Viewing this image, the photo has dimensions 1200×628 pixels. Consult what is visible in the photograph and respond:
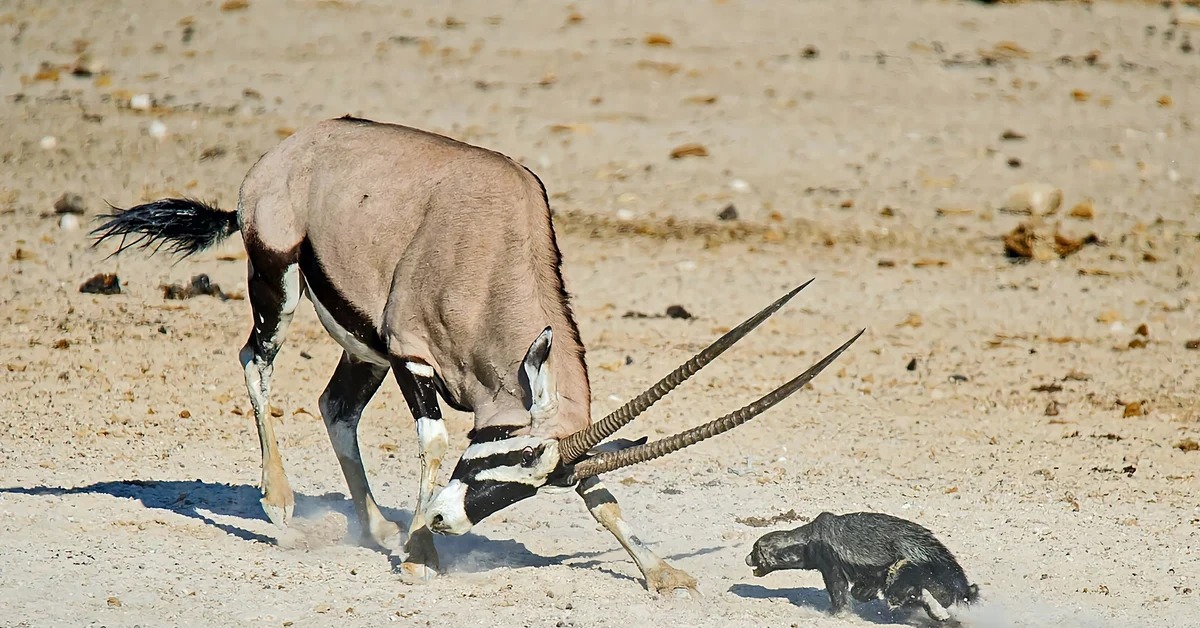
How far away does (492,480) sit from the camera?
6.70 metres

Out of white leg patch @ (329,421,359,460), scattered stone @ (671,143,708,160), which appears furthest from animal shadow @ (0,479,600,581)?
scattered stone @ (671,143,708,160)

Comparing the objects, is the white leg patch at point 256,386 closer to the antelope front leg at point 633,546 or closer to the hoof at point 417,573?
the hoof at point 417,573

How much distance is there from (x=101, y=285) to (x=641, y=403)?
754 centimetres

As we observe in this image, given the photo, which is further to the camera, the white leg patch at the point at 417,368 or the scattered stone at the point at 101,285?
the scattered stone at the point at 101,285

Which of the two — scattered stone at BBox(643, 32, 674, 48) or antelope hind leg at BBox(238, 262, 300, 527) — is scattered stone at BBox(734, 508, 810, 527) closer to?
antelope hind leg at BBox(238, 262, 300, 527)

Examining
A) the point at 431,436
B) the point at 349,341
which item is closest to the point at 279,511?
the point at 349,341

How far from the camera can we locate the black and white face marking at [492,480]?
6660mm

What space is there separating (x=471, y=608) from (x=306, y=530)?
61.8 inches

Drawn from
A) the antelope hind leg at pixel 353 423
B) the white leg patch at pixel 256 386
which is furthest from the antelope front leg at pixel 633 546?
the white leg patch at pixel 256 386

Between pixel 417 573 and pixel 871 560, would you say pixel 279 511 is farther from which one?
pixel 871 560

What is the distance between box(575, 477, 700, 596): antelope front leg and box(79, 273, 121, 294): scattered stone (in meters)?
6.87

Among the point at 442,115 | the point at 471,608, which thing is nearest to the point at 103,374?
the point at 471,608

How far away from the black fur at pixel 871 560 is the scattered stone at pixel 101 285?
731 cm

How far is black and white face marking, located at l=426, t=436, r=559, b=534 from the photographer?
262 inches
